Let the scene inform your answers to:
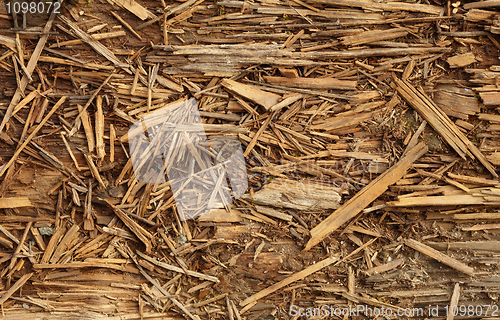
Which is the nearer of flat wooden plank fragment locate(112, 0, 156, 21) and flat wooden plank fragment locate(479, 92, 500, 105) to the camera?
flat wooden plank fragment locate(112, 0, 156, 21)

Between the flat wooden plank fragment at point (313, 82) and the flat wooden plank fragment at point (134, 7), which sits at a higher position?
the flat wooden plank fragment at point (134, 7)

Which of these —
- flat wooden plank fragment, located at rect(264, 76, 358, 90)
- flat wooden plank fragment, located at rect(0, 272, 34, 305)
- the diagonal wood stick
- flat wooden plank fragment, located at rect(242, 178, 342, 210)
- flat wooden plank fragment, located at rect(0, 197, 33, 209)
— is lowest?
flat wooden plank fragment, located at rect(0, 272, 34, 305)

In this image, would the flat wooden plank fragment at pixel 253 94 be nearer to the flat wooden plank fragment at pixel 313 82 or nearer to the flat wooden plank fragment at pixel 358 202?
the flat wooden plank fragment at pixel 313 82

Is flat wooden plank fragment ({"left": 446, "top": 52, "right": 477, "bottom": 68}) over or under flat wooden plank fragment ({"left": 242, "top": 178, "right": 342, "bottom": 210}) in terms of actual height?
over

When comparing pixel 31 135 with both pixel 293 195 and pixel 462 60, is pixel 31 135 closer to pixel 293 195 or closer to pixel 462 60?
pixel 293 195

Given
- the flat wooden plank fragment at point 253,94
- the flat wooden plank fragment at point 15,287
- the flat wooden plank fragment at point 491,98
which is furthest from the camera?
the flat wooden plank fragment at point 491,98

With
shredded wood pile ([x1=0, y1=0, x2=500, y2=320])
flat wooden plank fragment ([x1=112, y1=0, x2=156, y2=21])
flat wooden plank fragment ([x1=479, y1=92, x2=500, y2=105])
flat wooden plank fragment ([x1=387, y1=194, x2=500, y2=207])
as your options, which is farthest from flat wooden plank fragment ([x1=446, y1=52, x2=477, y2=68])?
flat wooden plank fragment ([x1=112, y1=0, x2=156, y2=21])

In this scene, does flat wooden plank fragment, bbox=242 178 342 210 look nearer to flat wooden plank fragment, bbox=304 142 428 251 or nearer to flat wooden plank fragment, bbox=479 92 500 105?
flat wooden plank fragment, bbox=304 142 428 251

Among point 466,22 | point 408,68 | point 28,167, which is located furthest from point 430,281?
point 28,167

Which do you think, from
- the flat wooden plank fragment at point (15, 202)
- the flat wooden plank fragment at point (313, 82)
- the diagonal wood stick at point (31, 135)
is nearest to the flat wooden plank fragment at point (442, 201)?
the flat wooden plank fragment at point (313, 82)
